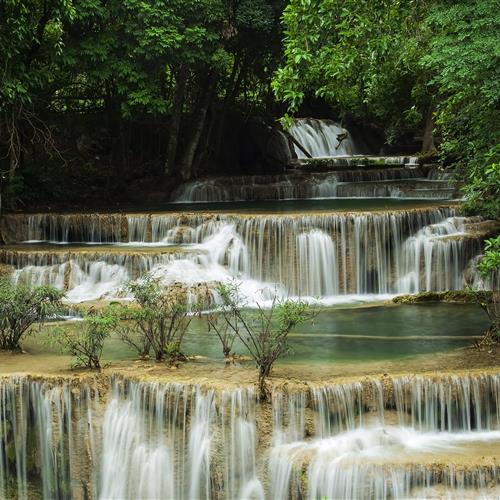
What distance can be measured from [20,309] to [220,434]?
3.96 meters

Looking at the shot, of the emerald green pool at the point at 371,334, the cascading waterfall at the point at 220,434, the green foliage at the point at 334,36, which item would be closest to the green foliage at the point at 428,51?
the green foliage at the point at 334,36

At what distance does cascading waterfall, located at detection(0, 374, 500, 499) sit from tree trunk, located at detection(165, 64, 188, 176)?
15.5 meters

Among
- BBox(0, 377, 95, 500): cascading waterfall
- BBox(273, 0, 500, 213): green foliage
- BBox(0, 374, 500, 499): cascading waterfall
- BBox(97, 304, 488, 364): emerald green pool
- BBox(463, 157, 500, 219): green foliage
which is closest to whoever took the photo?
BBox(0, 374, 500, 499): cascading waterfall

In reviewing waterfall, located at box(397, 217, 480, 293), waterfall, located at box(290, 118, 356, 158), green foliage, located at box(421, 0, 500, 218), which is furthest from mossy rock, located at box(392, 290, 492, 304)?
waterfall, located at box(290, 118, 356, 158)

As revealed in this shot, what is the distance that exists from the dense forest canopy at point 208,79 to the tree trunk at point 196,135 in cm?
7

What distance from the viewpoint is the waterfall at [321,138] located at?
34.2m

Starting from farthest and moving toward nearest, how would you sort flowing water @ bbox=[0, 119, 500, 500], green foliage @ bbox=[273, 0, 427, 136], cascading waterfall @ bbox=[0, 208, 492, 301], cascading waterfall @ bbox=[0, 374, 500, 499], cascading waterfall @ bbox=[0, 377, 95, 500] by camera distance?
cascading waterfall @ bbox=[0, 208, 492, 301]
green foliage @ bbox=[273, 0, 427, 136]
cascading waterfall @ bbox=[0, 377, 95, 500]
cascading waterfall @ bbox=[0, 374, 500, 499]
flowing water @ bbox=[0, 119, 500, 500]

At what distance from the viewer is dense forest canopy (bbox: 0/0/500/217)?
40.7 feet

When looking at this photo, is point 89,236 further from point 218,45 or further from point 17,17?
point 218,45

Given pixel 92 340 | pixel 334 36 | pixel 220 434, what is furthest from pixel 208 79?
A: pixel 220 434

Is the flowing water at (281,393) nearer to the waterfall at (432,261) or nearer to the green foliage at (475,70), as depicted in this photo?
the waterfall at (432,261)

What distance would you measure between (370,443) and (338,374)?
126 cm

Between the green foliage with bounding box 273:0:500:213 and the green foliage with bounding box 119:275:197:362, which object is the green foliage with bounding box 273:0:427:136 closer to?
the green foliage with bounding box 273:0:500:213

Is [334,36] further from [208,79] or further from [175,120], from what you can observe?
[208,79]
